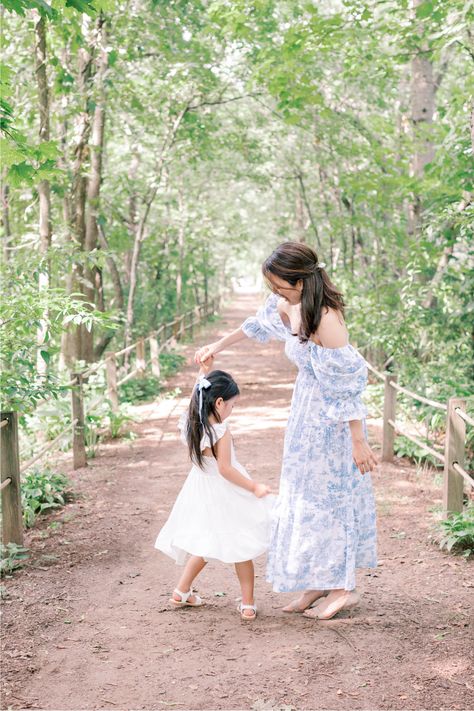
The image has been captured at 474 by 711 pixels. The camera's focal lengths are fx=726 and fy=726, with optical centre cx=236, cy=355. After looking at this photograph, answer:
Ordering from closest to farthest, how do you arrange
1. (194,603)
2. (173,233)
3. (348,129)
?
(194,603) → (348,129) → (173,233)

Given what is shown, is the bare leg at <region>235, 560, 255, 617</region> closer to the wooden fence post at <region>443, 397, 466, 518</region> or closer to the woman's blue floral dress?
the woman's blue floral dress

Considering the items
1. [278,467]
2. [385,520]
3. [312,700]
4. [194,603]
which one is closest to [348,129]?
[278,467]

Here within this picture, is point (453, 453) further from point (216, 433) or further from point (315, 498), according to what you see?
point (216, 433)

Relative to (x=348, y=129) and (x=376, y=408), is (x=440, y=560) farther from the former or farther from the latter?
(x=348, y=129)

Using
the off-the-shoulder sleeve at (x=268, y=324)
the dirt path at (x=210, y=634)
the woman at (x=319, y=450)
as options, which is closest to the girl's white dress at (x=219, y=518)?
the woman at (x=319, y=450)

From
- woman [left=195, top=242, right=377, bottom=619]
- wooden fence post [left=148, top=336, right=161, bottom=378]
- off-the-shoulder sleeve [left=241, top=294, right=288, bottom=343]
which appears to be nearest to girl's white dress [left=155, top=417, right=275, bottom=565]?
woman [left=195, top=242, right=377, bottom=619]

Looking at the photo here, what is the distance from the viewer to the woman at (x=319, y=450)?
3342 millimetres

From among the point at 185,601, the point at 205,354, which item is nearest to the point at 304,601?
the point at 185,601

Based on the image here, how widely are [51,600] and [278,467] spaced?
360 cm

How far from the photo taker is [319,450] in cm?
354

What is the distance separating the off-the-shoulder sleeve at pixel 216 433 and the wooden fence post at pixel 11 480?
167cm

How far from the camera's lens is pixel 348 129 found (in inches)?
477

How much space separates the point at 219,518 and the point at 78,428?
3908 millimetres

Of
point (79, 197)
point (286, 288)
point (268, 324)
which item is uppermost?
point (79, 197)
